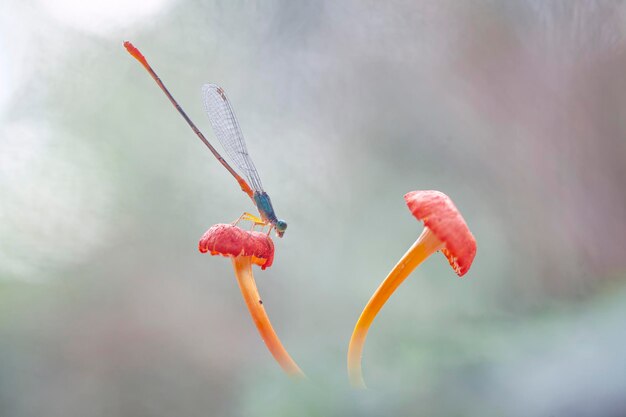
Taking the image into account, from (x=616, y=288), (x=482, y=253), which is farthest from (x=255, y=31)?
(x=616, y=288)

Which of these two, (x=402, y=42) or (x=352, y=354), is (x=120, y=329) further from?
(x=402, y=42)

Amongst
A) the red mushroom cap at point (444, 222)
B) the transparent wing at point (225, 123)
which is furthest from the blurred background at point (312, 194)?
the red mushroom cap at point (444, 222)

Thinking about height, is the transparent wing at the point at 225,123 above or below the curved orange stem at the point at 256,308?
above

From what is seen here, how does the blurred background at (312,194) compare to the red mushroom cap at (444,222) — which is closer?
the red mushroom cap at (444,222)

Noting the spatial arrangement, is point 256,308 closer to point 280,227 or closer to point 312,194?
point 280,227

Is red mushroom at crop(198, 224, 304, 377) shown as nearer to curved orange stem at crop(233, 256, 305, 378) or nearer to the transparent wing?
curved orange stem at crop(233, 256, 305, 378)

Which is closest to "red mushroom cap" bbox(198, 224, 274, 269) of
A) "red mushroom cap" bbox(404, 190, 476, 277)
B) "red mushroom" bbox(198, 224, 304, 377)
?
"red mushroom" bbox(198, 224, 304, 377)

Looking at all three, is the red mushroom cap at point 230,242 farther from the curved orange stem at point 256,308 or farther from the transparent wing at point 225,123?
the transparent wing at point 225,123
